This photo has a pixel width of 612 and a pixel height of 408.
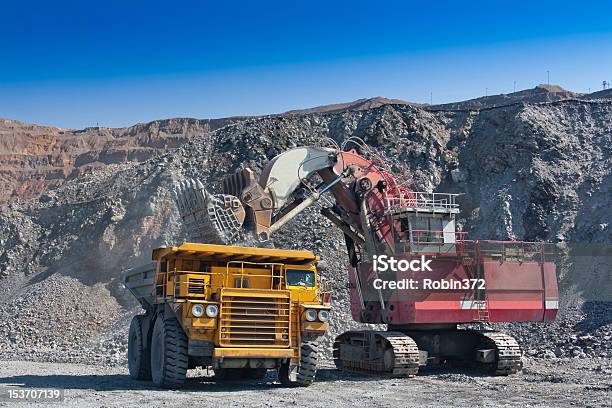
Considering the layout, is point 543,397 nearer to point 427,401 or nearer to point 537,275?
point 427,401

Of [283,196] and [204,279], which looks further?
[283,196]

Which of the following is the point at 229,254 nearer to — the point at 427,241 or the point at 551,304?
the point at 427,241

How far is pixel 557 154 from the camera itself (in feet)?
127

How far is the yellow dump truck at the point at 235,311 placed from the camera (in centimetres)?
1377

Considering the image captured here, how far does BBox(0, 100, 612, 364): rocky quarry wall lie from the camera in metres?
30.8

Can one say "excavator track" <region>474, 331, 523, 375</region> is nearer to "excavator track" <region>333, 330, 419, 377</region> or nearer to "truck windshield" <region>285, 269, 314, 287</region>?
"excavator track" <region>333, 330, 419, 377</region>

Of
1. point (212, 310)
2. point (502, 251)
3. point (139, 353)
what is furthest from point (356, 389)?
point (502, 251)

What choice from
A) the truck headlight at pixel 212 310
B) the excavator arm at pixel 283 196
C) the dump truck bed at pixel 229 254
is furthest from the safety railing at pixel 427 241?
the truck headlight at pixel 212 310

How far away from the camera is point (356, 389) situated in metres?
14.8

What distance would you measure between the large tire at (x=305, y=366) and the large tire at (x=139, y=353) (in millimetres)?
3190

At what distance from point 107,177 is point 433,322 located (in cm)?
3192

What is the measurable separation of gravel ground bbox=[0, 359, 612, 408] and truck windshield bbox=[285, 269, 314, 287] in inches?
78.2

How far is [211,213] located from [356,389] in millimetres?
4546

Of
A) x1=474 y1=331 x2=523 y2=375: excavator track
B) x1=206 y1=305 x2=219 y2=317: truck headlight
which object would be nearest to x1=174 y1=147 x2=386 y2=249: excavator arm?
x1=206 y1=305 x2=219 y2=317: truck headlight
